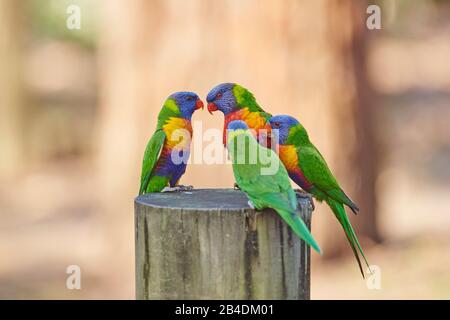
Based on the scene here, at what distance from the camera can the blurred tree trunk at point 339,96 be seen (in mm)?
5430

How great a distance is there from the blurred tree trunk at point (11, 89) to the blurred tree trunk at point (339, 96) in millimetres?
5299

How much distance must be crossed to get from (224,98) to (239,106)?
96mm

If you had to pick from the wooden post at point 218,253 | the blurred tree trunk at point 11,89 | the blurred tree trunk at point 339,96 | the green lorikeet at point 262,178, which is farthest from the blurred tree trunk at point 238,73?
the blurred tree trunk at point 11,89

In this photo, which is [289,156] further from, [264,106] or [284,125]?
[264,106]

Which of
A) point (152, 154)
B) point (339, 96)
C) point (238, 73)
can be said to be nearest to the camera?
point (152, 154)

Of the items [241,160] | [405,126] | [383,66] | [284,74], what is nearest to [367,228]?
[284,74]

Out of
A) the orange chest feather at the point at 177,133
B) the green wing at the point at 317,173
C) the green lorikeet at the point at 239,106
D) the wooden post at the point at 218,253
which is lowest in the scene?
the wooden post at the point at 218,253

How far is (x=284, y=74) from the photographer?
5.28 m

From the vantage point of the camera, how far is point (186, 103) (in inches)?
135

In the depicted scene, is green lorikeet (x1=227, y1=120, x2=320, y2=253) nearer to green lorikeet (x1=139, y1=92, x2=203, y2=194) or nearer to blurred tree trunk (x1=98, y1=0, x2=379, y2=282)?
green lorikeet (x1=139, y1=92, x2=203, y2=194)

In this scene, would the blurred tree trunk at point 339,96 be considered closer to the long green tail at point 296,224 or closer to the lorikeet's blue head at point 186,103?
the lorikeet's blue head at point 186,103

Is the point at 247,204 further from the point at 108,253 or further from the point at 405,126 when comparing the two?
the point at 405,126

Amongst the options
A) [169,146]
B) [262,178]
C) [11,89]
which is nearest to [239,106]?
[169,146]

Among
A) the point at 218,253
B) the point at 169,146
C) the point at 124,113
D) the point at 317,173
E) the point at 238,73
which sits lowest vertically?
the point at 218,253
